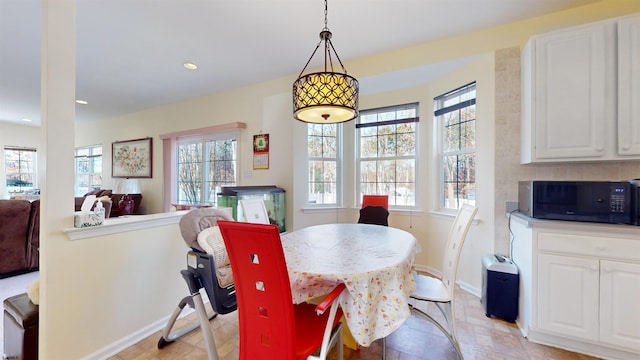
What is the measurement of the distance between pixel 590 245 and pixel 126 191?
6.88 m

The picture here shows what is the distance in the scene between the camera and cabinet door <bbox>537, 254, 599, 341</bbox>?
1707mm

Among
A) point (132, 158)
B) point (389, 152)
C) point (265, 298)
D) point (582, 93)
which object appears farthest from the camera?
point (132, 158)

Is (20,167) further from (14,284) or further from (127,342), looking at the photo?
(127,342)

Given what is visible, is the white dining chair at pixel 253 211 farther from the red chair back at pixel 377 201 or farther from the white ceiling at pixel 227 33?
the white ceiling at pixel 227 33

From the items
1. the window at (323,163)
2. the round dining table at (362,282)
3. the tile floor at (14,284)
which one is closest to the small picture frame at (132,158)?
the tile floor at (14,284)

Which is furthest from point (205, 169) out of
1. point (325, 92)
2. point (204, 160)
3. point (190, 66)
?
point (325, 92)

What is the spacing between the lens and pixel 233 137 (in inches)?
Answer: 165

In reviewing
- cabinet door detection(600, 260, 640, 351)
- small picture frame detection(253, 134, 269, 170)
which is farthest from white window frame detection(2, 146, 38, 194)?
cabinet door detection(600, 260, 640, 351)

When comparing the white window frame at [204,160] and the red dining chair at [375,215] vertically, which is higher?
the white window frame at [204,160]

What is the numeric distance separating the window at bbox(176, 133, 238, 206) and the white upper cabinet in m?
3.83

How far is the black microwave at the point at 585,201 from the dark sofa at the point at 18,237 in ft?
17.8

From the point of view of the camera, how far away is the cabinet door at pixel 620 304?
5.27 ft

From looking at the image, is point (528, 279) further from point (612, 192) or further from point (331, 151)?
point (331, 151)

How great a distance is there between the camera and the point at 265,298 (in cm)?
106
